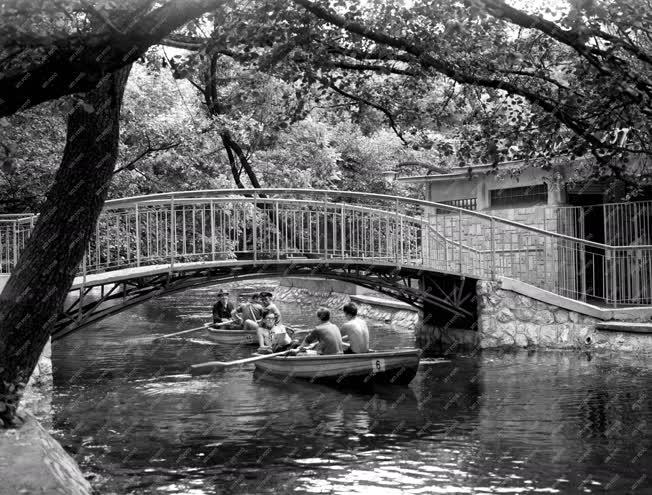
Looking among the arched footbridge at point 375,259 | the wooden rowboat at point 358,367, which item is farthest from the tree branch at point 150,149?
the wooden rowboat at point 358,367

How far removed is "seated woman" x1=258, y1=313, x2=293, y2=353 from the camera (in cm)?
1805

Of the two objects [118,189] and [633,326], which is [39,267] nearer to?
[633,326]

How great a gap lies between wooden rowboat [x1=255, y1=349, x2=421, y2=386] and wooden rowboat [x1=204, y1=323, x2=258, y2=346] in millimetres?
6424

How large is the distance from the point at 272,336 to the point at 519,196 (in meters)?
8.12

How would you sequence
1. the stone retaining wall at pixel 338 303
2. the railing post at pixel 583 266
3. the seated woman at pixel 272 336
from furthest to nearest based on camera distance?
the stone retaining wall at pixel 338 303, the railing post at pixel 583 266, the seated woman at pixel 272 336

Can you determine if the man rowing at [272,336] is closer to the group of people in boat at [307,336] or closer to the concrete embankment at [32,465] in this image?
the group of people in boat at [307,336]

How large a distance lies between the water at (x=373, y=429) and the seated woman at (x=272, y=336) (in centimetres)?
78

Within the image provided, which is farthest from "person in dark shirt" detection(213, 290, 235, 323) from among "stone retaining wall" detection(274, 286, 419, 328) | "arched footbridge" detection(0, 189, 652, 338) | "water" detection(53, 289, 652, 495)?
"stone retaining wall" detection(274, 286, 419, 328)

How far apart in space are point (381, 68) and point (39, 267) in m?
5.21

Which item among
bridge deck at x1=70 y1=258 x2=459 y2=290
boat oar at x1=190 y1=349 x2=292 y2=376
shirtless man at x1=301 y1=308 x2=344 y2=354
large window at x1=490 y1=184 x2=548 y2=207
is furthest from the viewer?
large window at x1=490 y1=184 x2=548 y2=207

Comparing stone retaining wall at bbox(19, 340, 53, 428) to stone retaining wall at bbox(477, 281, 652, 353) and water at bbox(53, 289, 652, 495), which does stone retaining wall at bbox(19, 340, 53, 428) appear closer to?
water at bbox(53, 289, 652, 495)

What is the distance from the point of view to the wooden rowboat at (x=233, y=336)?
898 inches

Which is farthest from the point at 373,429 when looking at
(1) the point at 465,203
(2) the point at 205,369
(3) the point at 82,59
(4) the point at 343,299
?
(4) the point at 343,299

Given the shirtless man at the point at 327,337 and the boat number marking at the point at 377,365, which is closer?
the boat number marking at the point at 377,365
